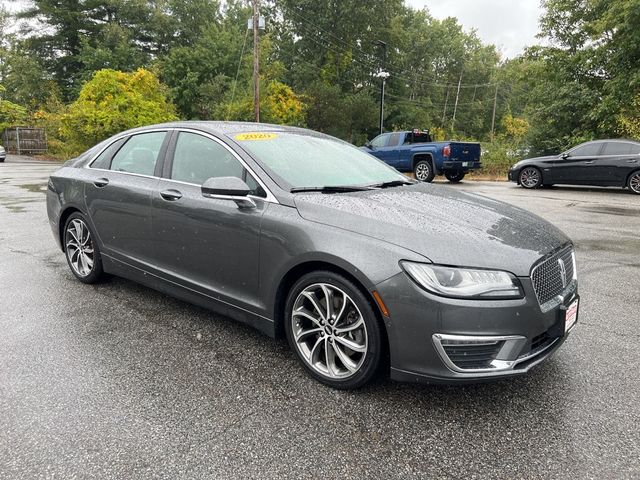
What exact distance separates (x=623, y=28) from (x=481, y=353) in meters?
18.9

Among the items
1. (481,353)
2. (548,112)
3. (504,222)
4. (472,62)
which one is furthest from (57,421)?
(472,62)

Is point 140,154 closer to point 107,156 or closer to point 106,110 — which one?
point 107,156

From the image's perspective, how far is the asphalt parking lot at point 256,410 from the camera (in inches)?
80.4

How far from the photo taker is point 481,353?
7.46ft

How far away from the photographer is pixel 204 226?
3.18 m

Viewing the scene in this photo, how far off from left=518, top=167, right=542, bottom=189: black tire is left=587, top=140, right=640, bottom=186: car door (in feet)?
4.88

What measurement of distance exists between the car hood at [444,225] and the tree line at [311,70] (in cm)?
1735

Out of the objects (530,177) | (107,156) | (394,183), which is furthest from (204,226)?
(530,177)

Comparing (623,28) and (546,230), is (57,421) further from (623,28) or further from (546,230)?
(623,28)

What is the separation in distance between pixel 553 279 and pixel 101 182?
3.69 meters

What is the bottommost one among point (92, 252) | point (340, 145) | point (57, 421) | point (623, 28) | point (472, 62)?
point (57, 421)

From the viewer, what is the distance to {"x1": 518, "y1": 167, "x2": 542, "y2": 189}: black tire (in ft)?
45.8

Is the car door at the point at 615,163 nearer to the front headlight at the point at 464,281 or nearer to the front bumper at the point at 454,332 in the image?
the front bumper at the point at 454,332

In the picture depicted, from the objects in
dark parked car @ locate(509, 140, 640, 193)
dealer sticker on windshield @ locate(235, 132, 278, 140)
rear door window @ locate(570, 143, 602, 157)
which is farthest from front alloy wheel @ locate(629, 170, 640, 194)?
dealer sticker on windshield @ locate(235, 132, 278, 140)
